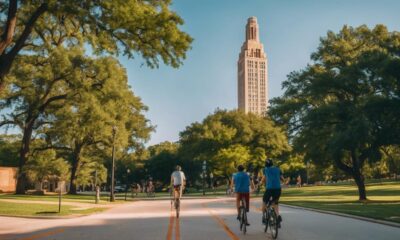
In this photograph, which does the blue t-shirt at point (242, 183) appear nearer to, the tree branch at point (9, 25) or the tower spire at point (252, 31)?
the tree branch at point (9, 25)

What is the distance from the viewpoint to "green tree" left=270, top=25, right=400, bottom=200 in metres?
28.1

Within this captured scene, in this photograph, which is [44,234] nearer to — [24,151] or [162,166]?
[24,151]

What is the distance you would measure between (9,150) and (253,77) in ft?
387

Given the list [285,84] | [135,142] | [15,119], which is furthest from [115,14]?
[135,142]

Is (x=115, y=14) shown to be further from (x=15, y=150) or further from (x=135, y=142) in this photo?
(x=15, y=150)

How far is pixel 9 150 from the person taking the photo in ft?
234

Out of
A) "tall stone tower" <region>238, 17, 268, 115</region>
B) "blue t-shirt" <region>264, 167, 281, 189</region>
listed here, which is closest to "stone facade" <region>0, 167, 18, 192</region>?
"blue t-shirt" <region>264, 167, 281, 189</region>

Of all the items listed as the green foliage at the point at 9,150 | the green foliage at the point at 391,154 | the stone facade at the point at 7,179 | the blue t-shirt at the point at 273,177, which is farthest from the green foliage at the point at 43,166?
the blue t-shirt at the point at 273,177

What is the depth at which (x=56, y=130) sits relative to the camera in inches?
1781

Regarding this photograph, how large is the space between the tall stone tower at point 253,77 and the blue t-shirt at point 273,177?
5935 inches

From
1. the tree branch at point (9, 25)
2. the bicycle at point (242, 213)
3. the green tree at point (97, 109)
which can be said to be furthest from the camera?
the green tree at point (97, 109)

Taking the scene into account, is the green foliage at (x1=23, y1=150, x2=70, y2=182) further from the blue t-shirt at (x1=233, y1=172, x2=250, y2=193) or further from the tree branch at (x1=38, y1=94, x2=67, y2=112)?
the blue t-shirt at (x1=233, y1=172, x2=250, y2=193)

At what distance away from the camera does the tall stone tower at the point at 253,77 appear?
557 feet

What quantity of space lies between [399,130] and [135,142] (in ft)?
132
